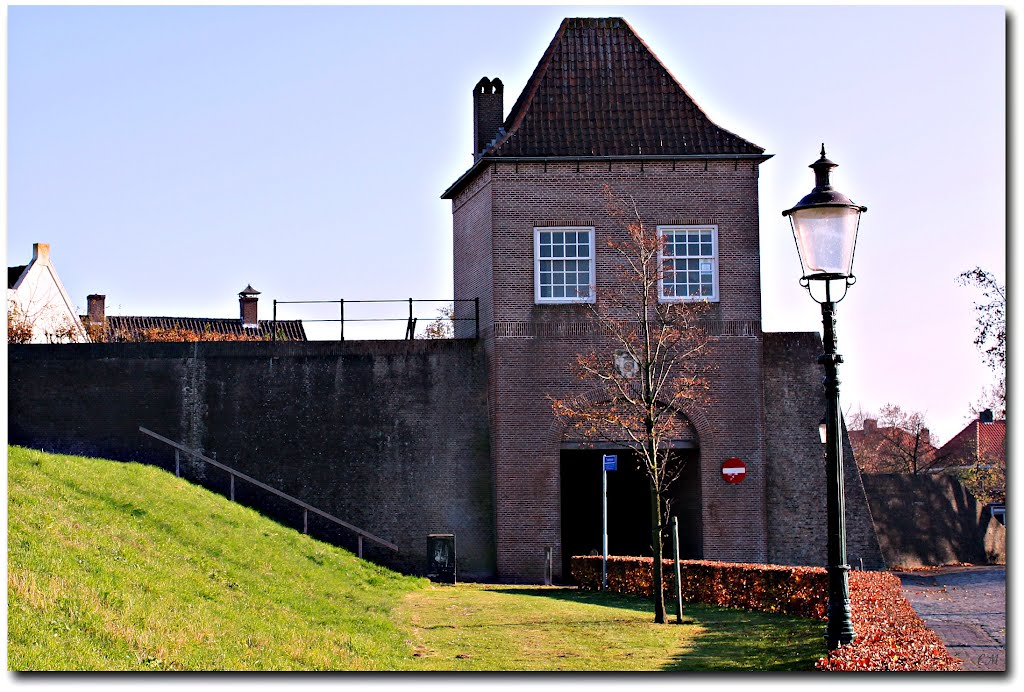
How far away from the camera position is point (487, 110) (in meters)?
32.3

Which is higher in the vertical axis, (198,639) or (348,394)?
(348,394)

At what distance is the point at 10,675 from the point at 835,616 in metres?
7.34

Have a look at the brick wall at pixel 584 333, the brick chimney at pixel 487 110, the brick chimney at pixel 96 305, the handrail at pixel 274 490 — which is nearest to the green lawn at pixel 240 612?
the handrail at pixel 274 490

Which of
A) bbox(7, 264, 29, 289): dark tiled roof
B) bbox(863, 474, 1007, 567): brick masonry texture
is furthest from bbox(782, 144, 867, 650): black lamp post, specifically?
bbox(7, 264, 29, 289): dark tiled roof

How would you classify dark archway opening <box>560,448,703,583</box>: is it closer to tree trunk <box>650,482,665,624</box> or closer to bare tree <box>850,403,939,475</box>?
tree trunk <box>650,482,665,624</box>

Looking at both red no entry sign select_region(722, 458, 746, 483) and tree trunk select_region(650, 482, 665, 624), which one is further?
red no entry sign select_region(722, 458, 746, 483)

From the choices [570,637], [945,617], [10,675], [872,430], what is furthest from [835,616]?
[872,430]

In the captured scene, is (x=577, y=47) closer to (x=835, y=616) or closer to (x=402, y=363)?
(x=402, y=363)

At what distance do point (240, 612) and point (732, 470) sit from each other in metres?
15.4

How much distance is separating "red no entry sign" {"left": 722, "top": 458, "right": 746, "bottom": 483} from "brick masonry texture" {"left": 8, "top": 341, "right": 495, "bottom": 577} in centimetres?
525

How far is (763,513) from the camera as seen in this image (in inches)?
1142

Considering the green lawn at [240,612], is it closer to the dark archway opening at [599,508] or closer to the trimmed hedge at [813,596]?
the trimmed hedge at [813,596]

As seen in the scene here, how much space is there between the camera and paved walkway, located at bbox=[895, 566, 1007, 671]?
1706 cm

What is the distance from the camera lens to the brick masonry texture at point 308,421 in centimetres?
2911
